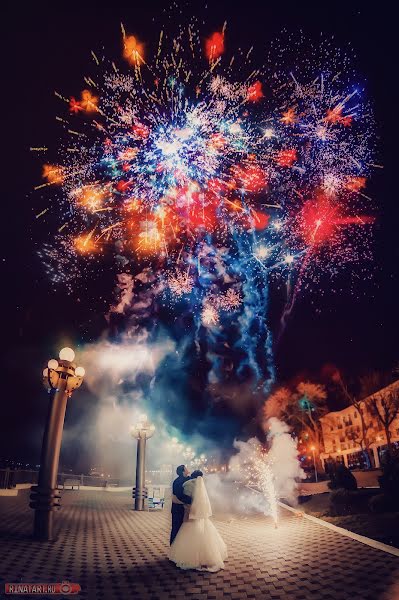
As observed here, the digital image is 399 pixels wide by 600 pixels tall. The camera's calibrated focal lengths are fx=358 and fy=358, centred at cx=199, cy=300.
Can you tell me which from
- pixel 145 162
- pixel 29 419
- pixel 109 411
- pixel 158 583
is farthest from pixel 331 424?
pixel 158 583

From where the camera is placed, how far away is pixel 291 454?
3538 centimetres

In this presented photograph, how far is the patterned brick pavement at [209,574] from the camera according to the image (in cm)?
492

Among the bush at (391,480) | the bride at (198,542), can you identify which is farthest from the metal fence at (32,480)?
the bush at (391,480)

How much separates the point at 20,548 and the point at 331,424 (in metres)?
57.8

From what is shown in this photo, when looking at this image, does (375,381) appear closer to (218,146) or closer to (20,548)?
(218,146)

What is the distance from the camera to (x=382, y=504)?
9938 mm

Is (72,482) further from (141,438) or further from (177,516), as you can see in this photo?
(177,516)

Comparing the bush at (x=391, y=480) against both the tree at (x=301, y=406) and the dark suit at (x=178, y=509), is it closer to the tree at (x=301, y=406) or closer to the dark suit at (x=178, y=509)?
the dark suit at (x=178, y=509)

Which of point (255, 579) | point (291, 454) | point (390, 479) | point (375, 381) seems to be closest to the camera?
point (255, 579)

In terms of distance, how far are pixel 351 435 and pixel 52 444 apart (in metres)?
49.5

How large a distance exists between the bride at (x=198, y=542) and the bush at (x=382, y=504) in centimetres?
582

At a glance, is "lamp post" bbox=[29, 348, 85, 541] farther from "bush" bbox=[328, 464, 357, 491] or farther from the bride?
"bush" bbox=[328, 464, 357, 491]

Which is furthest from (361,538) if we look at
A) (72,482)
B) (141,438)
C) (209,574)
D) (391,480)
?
(72,482)

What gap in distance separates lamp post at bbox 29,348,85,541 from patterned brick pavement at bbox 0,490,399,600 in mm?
446
